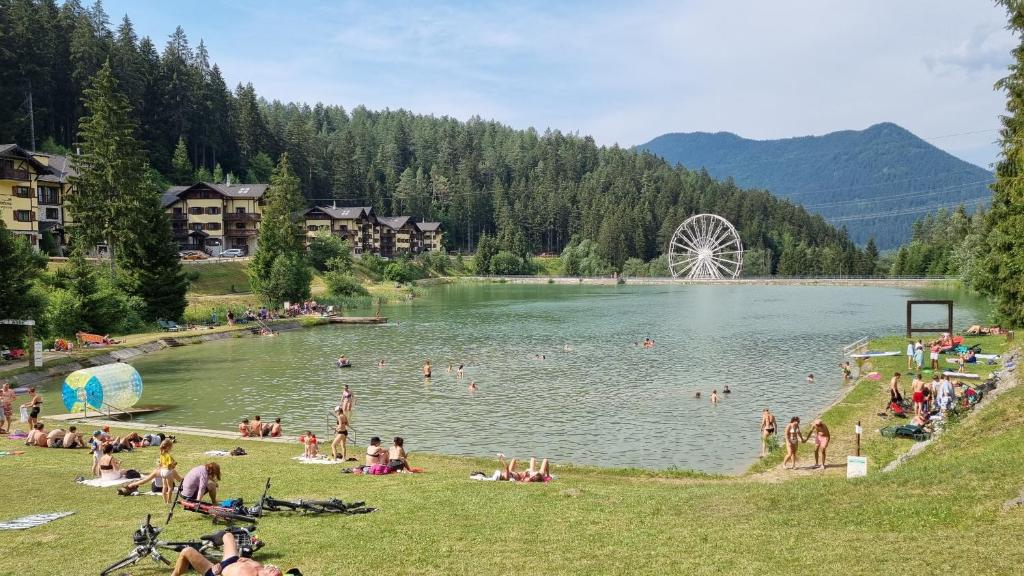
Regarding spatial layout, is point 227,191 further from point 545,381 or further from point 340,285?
point 545,381

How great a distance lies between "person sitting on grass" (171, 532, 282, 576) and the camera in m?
10.0

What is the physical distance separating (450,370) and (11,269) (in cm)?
2657

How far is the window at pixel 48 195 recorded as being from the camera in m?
77.7

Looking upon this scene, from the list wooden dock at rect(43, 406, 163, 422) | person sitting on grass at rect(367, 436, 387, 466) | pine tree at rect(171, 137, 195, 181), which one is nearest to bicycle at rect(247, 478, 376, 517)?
person sitting on grass at rect(367, 436, 387, 466)

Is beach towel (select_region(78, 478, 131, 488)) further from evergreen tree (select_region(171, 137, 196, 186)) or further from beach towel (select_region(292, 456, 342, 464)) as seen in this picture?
evergreen tree (select_region(171, 137, 196, 186))

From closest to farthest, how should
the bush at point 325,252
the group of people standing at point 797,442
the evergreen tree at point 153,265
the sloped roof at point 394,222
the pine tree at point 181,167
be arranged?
the group of people standing at point 797,442 < the evergreen tree at point 153,265 < the bush at point 325,252 < the pine tree at point 181,167 < the sloped roof at point 394,222

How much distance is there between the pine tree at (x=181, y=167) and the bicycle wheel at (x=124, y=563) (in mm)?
134209

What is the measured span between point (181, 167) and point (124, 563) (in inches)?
5324

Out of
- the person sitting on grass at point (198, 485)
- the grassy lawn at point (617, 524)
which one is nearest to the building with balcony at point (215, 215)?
the grassy lawn at point (617, 524)

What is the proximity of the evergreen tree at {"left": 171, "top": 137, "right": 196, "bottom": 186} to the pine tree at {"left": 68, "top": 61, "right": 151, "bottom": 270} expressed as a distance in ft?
228

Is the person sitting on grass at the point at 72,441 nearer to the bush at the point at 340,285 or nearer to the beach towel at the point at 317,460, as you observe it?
the beach towel at the point at 317,460

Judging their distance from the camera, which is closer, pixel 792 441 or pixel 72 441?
pixel 792 441

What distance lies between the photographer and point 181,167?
133m

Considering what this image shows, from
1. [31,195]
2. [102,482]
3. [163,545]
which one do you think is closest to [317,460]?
[102,482]
